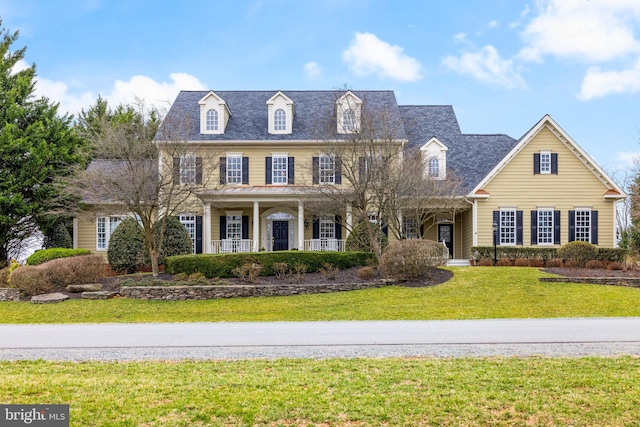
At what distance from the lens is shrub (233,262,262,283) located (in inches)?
803

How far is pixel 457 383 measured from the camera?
683 centimetres

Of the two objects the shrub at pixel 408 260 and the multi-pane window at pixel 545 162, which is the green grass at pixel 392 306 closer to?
the shrub at pixel 408 260

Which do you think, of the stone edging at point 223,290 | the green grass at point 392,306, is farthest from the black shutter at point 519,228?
the stone edging at point 223,290

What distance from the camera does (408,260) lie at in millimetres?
19469

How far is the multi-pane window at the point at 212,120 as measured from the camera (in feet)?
95.3

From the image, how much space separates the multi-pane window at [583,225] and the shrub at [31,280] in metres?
22.5

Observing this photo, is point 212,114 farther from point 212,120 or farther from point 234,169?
point 234,169

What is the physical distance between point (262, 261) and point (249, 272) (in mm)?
713

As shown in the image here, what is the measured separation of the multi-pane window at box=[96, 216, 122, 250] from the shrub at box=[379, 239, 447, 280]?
15465 millimetres

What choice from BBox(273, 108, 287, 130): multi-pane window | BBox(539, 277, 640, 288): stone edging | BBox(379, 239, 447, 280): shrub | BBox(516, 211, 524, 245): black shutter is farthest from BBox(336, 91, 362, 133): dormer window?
BBox(539, 277, 640, 288): stone edging

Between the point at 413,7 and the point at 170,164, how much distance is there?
1485 centimetres

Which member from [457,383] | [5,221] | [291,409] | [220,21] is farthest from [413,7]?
[5,221]

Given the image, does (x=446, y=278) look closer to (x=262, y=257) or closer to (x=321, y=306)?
(x=321, y=306)

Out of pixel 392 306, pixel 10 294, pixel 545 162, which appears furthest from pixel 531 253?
pixel 10 294
